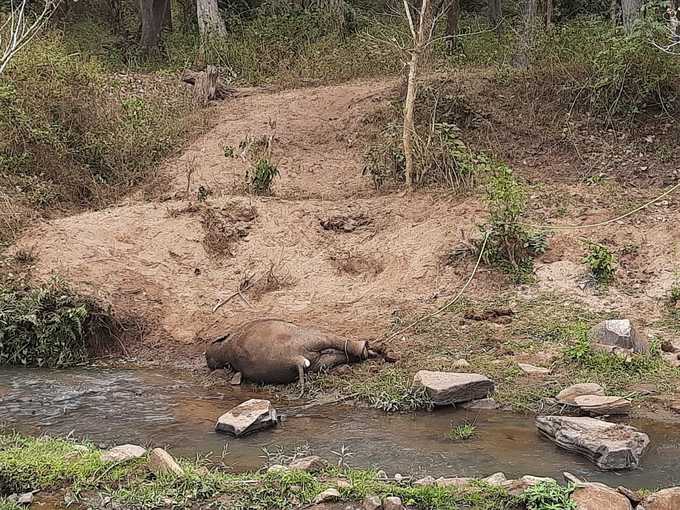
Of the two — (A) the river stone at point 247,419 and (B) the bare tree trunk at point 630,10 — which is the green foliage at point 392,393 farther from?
(B) the bare tree trunk at point 630,10

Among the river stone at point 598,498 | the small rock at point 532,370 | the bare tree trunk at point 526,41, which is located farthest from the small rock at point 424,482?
the bare tree trunk at point 526,41

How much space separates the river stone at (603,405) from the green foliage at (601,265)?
2.55 m

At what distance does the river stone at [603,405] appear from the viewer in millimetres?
6785

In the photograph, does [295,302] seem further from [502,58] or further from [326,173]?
[502,58]

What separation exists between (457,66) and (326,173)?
3.83 metres

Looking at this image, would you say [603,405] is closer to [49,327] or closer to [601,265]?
[601,265]

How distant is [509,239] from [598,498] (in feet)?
16.4

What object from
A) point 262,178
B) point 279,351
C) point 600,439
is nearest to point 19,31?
point 262,178

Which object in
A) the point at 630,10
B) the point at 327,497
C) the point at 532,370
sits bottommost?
the point at 532,370

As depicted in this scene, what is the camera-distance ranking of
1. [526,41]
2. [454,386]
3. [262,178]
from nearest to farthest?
[454,386]
[262,178]
[526,41]

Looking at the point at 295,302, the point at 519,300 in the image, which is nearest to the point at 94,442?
the point at 295,302

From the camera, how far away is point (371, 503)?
4.70 metres

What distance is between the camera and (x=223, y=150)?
13.0 metres

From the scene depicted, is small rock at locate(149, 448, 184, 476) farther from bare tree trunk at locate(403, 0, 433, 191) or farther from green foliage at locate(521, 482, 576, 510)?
bare tree trunk at locate(403, 0, 433, 191)
